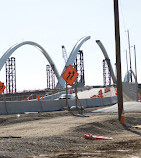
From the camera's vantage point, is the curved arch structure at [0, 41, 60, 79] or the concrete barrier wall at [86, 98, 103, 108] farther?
the curved arch structure at [0, 41, 60, 79]

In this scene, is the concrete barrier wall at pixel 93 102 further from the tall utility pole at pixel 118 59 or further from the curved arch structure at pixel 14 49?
the curved arch structure at pixel 14 49

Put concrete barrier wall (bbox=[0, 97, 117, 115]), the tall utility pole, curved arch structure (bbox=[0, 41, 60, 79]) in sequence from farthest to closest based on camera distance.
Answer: curved arch structure (bbox=[0, 41, 60, 79])
concrete barrier wall (bbox=[0, 97, 117, 115])
the tall utility pole

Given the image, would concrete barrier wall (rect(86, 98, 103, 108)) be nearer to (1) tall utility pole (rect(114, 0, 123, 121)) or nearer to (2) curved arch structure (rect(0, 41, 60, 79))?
(1) tall utility pole (rect(114, 0, 123, 121))

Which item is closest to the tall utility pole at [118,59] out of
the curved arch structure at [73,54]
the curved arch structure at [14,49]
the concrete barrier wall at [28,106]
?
the concrete barrier wall at [28,106]

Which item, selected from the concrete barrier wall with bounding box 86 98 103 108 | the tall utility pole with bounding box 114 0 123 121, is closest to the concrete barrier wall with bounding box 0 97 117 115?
the concrete barrier wall with bounding box 86 98 103 108

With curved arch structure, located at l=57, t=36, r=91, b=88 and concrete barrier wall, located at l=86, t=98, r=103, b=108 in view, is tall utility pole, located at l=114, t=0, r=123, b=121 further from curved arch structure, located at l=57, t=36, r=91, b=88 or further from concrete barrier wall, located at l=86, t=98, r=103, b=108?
curved arch structure, located at l=57, t=36, r=91, b=88

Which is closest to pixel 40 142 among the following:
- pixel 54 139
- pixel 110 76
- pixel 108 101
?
pixel 54 139

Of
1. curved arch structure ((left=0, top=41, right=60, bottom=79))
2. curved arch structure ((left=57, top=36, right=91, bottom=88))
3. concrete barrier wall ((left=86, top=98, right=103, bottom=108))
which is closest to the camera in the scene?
concrete barrier wall ((left=86, top=98, right=103, bottom=108))

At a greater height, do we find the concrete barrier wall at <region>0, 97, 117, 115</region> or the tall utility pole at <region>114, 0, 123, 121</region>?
the tall utility pole at <region>114, 0, 123, 121</region>

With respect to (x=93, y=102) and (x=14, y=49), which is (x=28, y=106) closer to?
(x=93, y=102)

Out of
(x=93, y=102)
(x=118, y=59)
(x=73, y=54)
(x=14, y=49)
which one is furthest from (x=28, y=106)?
(x=73, y=54)

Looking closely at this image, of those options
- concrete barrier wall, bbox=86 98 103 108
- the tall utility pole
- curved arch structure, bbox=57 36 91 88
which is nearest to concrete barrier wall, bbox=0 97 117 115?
concrete barrier wall, bbox=86 98 103 108

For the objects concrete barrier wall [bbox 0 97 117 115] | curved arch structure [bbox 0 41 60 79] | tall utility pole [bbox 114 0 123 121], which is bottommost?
concrete barrier wall [bbox 0 97 117 115]

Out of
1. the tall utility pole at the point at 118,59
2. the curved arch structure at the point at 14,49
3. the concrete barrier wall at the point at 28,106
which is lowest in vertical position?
the concrete barrier wall at the point at 28,106
